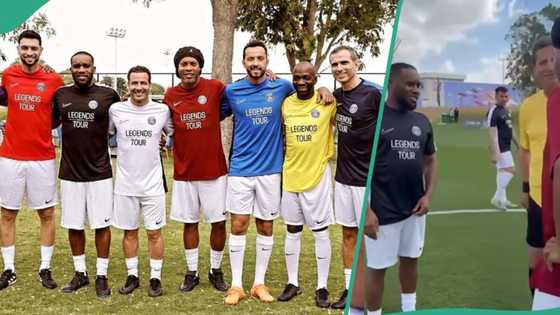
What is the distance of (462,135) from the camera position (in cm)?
153

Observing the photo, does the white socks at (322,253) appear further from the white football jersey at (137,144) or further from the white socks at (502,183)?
the white socks at (502,183)

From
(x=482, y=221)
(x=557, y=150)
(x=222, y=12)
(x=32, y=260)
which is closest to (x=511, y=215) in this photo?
(x=482, y=221)

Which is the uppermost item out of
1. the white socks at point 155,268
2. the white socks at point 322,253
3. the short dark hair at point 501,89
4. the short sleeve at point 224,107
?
the short dark hair at point 501,89

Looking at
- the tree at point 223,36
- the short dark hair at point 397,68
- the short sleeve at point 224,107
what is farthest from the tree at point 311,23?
the short dark hair at point 397,68

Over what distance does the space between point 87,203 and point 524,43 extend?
394cm

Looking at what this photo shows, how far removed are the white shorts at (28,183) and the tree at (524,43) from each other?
A: 4135 millimetres

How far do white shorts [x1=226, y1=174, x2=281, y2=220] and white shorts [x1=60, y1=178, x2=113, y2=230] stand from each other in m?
0.97

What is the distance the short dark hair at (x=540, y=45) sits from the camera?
150 cm

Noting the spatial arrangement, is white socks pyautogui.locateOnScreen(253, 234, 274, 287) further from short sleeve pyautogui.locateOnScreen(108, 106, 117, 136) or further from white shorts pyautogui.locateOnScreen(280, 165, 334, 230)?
short sleeve pyautogui.locateOnScreen(108, 106, 117, 136)

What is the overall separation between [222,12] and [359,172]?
7.09 metres

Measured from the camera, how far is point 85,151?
183 inches

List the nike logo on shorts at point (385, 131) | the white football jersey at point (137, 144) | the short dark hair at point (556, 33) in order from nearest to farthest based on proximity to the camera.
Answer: the short dark hair at point (556, 33) < the nike logo on shorts at point (385, 131) < the white football jersey at point (137, 144)

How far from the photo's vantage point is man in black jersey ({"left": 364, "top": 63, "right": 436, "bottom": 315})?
1564mm

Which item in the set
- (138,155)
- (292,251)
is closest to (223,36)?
(138,155)
